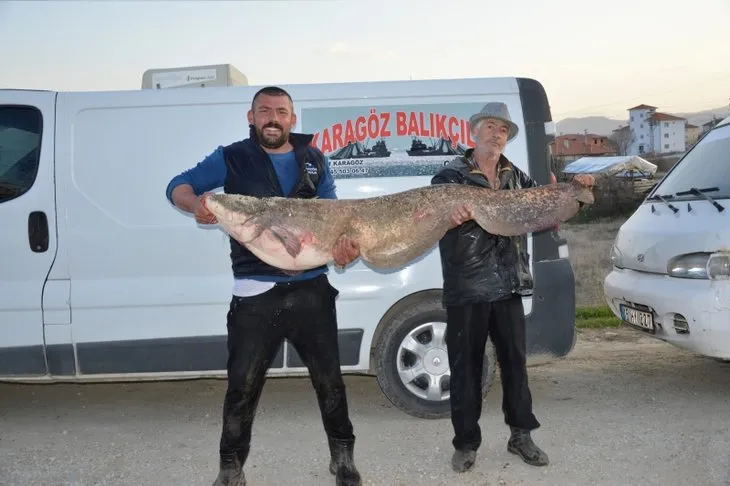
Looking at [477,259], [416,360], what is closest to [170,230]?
[416,360]

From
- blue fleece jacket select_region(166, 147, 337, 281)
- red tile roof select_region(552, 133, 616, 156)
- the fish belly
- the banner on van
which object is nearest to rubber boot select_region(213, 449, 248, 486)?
blue fleece jacket select_region(166, 147, 337, 281)

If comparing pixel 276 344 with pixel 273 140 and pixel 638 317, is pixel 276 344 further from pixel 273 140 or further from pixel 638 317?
pixel 638 317

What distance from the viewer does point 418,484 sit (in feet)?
12.9

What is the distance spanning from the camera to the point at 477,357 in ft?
13.6

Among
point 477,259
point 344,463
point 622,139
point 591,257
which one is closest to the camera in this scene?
point 344,463

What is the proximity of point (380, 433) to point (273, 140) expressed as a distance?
2238 millimetres

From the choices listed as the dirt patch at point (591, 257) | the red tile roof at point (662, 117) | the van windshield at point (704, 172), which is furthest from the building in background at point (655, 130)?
the van windshield at point (704, 172)

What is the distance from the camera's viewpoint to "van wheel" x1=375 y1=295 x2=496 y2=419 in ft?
15.9

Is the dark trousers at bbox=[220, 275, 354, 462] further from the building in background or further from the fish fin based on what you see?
the building in background

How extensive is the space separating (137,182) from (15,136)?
921 millimetres

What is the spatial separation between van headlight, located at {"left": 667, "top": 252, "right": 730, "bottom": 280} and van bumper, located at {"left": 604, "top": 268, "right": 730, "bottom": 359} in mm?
45

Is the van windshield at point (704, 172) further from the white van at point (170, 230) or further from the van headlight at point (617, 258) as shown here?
the white van at point (170, 230)

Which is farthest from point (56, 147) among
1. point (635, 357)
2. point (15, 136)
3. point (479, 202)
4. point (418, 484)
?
point (635, 357)

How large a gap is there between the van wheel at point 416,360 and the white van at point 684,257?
5.44 ft
